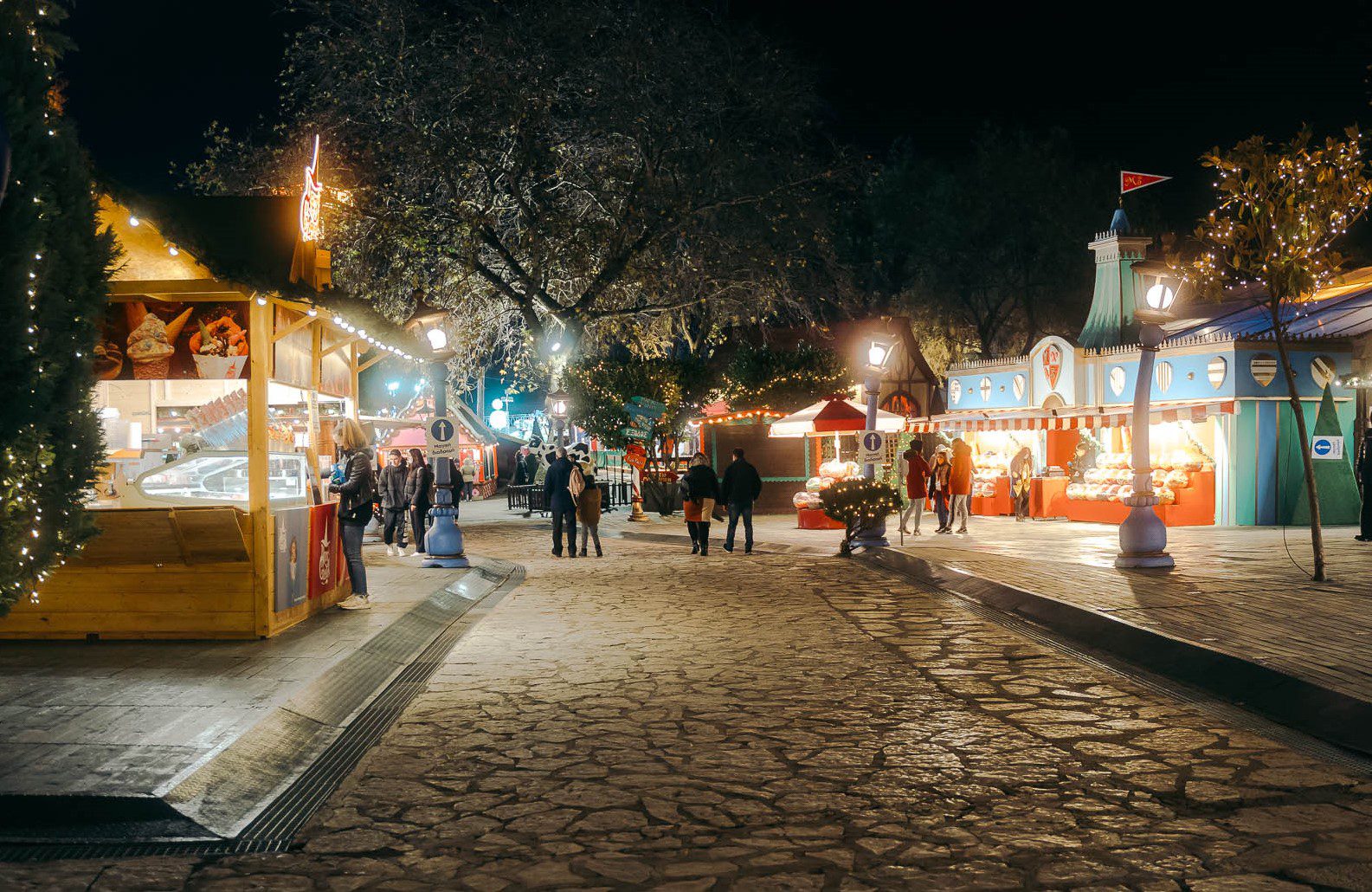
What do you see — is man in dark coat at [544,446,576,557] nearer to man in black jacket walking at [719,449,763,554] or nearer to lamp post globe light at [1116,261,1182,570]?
man in black jacket walking at [719,449,763,554]

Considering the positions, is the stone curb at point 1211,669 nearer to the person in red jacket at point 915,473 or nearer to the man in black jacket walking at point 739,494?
the man in black jacket walking at point 739,494

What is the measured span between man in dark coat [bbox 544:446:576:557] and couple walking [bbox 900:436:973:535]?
20.2ft

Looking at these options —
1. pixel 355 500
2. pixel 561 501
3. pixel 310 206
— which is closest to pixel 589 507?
pixel 561 501

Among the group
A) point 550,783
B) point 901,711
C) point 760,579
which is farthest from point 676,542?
point 550,783

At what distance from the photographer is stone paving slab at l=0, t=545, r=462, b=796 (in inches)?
226

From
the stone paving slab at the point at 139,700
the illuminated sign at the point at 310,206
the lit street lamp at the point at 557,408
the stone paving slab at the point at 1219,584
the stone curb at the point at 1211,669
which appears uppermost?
the illuminated sign at the point at 310,206

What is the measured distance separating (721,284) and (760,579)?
528 inches

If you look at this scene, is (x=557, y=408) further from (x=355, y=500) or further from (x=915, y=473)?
(x=355, y=500)

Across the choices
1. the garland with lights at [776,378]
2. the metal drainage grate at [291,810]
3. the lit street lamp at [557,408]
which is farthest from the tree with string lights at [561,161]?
the metal drainage grate at [291,810]

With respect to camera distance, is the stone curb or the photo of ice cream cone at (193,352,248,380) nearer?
the stone curb

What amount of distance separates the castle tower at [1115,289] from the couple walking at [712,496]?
39.9 feet

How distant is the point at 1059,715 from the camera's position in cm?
732

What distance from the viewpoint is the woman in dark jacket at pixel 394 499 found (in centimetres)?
1998

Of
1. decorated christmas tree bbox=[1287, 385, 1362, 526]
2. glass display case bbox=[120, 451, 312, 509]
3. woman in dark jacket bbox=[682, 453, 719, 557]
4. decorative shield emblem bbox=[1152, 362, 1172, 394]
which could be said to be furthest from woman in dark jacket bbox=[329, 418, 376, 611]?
decorative shield emblem bbox=[1152, 362, 1172, 394]
